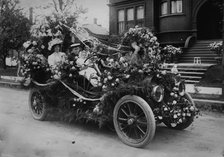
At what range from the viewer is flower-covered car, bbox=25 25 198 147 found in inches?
196

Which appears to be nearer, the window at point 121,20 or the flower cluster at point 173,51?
the flower cluster at point 173,51

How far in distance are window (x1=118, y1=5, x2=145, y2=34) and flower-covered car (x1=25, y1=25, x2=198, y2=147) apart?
16.8 meters

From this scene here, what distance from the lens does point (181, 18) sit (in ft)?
65.0

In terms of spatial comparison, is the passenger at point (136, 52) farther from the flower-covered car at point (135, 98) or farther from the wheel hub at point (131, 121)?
the wheel hub at point (131, 121)

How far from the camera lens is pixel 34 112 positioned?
7.35 meters

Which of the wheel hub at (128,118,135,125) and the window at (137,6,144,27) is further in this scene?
the window at (137,6,144,27)

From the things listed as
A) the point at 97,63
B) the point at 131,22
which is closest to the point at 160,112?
the point at 97,63

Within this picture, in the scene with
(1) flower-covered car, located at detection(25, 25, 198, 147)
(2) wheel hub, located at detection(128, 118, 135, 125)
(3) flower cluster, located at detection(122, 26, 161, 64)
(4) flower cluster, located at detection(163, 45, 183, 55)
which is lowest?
(2) wheel hub, located at detection(128, 118, 135, 125)

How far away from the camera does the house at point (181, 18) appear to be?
1934 cm

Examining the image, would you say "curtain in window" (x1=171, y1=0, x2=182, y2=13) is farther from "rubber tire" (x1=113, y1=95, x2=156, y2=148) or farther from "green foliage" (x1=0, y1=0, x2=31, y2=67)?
"rubber tire" (x1=113, y1=95, x2=156, y2=148)

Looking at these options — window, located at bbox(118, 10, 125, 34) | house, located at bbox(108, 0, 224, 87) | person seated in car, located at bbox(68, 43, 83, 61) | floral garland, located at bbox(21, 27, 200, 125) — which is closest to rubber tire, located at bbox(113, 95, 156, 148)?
floral garland, located at bbox(21, 27, 200, 125)

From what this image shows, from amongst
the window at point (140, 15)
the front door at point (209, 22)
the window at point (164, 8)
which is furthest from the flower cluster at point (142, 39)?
the window at point (140, 15)

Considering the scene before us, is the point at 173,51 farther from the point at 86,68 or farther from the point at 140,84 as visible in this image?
the point at 140,84

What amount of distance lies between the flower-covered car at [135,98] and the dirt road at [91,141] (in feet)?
0.85
